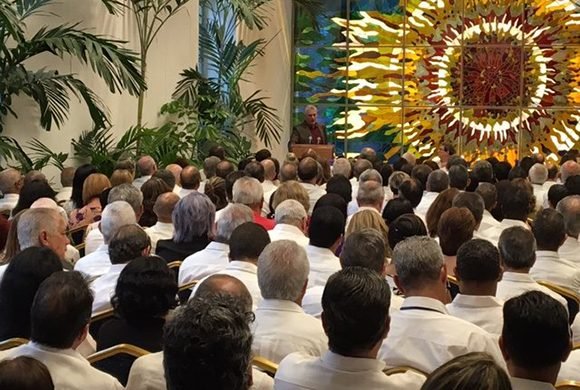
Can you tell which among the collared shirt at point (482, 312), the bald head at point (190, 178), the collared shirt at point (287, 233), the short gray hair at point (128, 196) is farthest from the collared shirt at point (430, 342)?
the bald head at point (190, 178)

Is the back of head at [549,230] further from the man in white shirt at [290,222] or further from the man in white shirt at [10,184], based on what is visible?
the man in white shirt at [10,184]

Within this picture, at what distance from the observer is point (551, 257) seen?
5.11 meters

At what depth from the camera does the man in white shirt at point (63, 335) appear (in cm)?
284

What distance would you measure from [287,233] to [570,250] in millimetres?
1767

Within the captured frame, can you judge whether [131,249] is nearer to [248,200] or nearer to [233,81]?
[248,200]

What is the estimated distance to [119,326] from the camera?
348 cm

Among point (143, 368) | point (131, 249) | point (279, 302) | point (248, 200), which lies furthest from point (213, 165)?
point (143, 368)

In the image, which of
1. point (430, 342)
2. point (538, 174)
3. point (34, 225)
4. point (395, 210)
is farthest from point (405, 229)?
point (538, 174)

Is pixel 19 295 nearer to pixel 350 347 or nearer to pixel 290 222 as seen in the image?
pixel 350 347

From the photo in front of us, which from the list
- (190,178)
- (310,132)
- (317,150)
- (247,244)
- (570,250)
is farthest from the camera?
(310,132)

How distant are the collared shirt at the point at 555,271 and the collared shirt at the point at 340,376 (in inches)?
95.9

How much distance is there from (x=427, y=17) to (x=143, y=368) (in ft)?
41.9

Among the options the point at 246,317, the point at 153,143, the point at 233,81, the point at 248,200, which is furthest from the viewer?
the point at 233,81

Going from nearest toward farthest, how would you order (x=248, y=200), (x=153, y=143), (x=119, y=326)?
(x=119, y=326)
(x=248, y=200)
(x=153, y=143)
